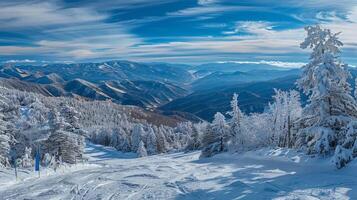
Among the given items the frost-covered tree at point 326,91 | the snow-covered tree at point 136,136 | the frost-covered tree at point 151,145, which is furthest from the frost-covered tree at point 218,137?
the snow-covered tree at point 136,136

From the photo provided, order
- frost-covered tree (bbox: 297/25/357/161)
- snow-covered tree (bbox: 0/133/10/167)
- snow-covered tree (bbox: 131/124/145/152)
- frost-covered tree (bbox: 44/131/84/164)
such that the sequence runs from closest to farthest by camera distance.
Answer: frost-covered tree (bbox: 297/25/357/161) → snow-covered tree (bbox: 0/133/10/167) → frost-covered tree (bbox: 44/131/84/164) → snow-covered tree (bbox: 131/124/145/152)

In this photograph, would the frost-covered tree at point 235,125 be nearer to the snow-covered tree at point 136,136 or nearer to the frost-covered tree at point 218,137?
the frost-covered tree at point 218,137

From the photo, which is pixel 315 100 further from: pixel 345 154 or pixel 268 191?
pixel 268 191

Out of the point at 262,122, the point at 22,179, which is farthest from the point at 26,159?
the point at 262,122

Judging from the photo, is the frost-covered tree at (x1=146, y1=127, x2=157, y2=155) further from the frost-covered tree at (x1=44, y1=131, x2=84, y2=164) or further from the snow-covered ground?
the snow-covered ground

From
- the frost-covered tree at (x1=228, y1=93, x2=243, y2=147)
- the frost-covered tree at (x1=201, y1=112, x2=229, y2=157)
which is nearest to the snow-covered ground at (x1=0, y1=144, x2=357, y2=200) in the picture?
the frost-covered tree at (x1=228, y1=93, x2=243, y2=147)

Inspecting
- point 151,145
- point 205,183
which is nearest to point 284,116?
point 205,183
